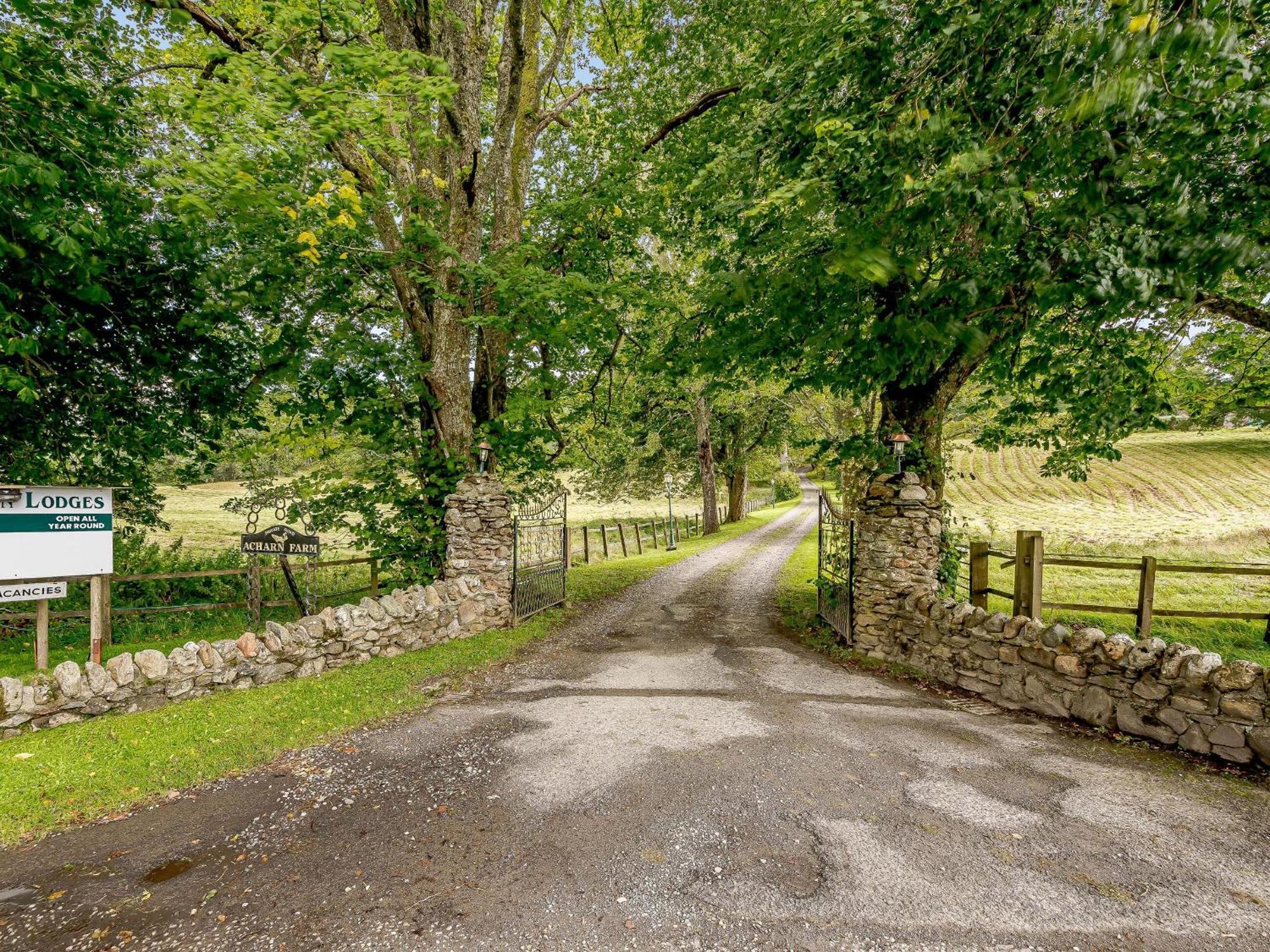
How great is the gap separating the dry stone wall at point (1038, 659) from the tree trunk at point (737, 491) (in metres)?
21.6

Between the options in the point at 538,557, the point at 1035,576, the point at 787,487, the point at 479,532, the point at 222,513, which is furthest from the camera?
the point at 787,487

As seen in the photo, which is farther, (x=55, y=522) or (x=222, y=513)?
(x=222, y=513)

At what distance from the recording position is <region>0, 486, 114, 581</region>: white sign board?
5516 mm

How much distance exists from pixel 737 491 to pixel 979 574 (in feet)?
77.1

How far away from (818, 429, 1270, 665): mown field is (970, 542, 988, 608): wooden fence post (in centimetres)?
80

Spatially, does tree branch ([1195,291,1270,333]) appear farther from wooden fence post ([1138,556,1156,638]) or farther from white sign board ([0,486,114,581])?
white sign board ([0,486,114,581])

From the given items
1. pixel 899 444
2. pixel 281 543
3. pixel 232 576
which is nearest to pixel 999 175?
pixel 899 444

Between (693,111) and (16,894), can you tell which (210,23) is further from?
(16,894)

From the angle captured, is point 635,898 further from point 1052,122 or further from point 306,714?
point 1052,122

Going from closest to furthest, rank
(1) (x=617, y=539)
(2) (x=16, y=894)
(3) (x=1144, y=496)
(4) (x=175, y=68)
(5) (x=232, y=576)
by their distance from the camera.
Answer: (2) (x=16, y=894)
(4) (x=175, y=68)
(5) (x=232, y=576)
(1) (x=617, y=539)
(3) (x=1144, y=496)

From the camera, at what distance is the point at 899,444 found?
7.55 meters

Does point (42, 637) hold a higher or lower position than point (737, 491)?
lower

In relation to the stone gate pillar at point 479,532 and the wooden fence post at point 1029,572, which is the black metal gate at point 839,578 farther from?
the stone gate pillar at point 479,532

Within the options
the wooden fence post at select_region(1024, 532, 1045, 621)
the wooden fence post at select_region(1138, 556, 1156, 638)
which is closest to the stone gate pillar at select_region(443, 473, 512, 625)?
the wooden fence post at select_region(1024, 532, 1045, 621)
